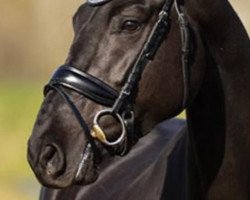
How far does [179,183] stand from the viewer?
518cm

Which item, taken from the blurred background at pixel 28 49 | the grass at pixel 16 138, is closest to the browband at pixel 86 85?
the grass at pixel 16 138

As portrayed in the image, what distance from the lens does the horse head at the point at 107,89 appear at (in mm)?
4432

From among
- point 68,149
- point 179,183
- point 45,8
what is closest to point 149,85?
point 68,149

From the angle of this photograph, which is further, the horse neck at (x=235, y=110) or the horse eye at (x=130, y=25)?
the horse neck at (x=235, y=110)

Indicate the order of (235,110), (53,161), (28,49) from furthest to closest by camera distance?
(28,49) → (235,110) → (53,161)

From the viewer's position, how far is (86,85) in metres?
4.45

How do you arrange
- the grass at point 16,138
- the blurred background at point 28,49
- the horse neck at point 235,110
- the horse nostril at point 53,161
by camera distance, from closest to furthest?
the horse nostril at point 53,161 < the horse neck at point 235,110 < the grass at point 16,138 < the blurred background at point 28,49

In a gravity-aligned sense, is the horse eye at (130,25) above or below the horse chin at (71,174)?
above

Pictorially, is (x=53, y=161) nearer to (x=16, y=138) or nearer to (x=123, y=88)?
(x=123, y=88)

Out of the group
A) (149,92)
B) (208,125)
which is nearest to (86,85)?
(149,92)

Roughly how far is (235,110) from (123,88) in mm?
622

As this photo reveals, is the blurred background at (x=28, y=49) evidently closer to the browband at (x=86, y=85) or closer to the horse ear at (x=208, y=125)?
the horse ear at (x=208, y=125)

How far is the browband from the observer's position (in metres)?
4.45

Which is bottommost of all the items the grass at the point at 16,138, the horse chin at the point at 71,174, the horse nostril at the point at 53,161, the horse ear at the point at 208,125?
the grass at the point at 16,138
